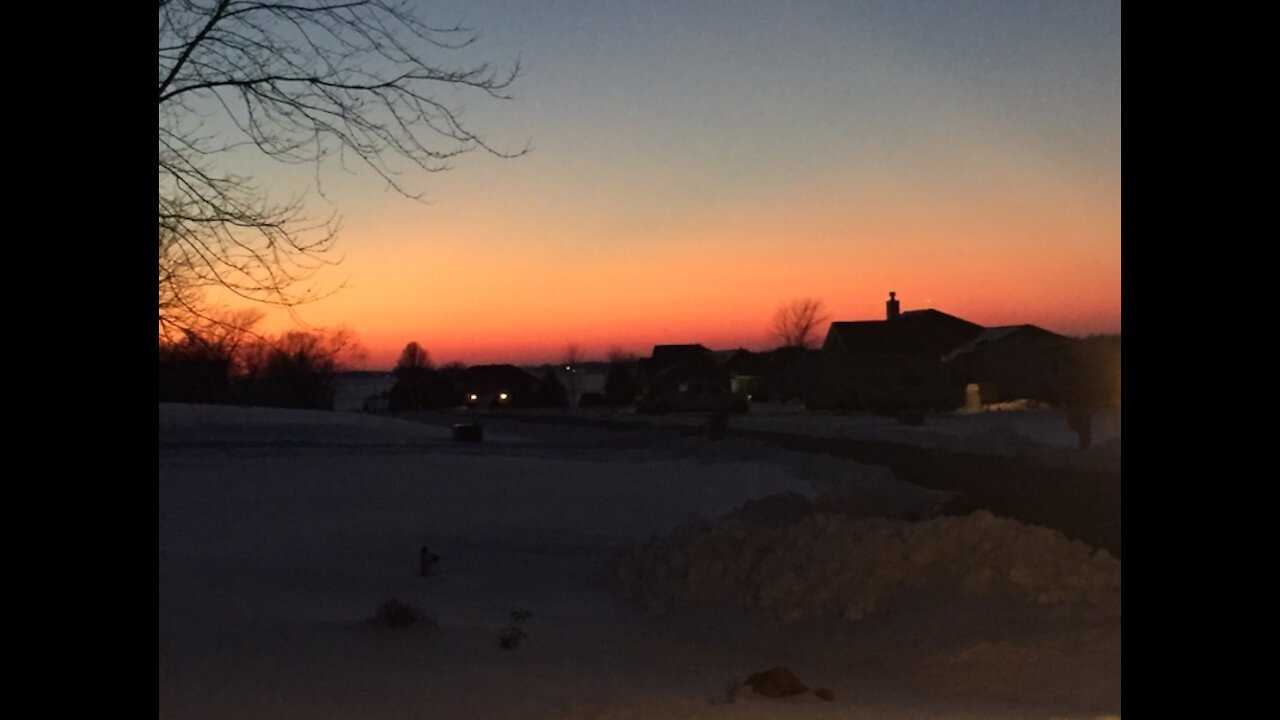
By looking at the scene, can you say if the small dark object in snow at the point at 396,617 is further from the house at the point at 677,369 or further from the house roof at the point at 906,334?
the house at the point at 677,369

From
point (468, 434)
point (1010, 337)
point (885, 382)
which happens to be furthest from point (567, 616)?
point (1010, 337)

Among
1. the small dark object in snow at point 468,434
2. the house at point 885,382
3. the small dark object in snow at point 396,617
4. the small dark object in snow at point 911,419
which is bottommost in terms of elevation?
the small dark object in snow at point 396,617

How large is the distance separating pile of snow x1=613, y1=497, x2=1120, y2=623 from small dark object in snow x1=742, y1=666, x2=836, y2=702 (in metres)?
3.62

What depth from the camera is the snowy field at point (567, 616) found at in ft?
27.8

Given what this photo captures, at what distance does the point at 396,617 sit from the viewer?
427 inches

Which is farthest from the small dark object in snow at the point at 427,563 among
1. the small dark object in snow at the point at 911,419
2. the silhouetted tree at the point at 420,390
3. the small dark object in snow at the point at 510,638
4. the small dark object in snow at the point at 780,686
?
the silhouetted tree at the point at 420,390

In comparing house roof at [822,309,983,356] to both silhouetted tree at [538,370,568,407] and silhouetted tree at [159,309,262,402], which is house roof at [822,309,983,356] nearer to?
silhouetted tree at [538,370,568,407]

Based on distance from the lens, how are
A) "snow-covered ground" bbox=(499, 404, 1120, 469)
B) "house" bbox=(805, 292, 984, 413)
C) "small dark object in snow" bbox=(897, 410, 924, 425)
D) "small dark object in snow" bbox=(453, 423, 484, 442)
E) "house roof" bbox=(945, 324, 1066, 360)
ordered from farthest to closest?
"house roof" bbox=(945, 324, 1066, 360) → "house" bbox=(805, 292, 984, 413) → "small dark object in snow" bbox=(897, 410, 924, 425) → "small dark object in snow" bbox=(453, 423, 484, 442) → "snow-covered ground" bbox=(499, 404, 1120, 469)

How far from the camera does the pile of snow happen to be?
12.2 meters

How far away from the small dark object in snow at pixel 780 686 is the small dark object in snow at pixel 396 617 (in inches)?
151

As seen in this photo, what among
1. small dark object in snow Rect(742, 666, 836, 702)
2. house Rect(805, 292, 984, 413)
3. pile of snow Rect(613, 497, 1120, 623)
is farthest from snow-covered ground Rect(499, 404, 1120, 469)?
small dark object in snow Rect(742, 666, 836, 702)

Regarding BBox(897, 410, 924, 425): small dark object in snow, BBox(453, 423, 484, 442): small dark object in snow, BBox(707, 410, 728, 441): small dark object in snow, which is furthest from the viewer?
BBox(897, 410, 924, 425): small dark object in snow

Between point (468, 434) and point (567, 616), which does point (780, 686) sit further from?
point (468, 434)

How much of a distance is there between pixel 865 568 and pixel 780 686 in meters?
4.83
